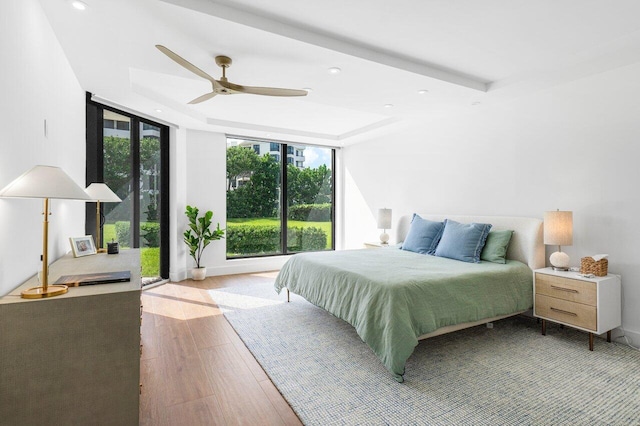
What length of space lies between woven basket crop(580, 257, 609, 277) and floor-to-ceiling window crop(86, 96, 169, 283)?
4884mm

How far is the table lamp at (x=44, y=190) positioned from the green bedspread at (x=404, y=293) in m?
1.96

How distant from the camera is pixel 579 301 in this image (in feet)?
9.30

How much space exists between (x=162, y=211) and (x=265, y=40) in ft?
11.9

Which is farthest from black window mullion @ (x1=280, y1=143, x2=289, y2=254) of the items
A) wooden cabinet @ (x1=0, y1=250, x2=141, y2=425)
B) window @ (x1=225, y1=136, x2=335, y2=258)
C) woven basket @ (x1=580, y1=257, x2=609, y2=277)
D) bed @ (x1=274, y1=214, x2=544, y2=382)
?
wooden cabinet @ (x1=0, y1=250, x2=141, y2=425)

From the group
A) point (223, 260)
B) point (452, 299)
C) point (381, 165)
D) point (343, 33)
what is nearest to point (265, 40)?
point (343, 33)

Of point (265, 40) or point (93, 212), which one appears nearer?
point (265, 40)

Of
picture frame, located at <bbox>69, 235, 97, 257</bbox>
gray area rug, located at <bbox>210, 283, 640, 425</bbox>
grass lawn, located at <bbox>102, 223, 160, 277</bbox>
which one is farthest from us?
grass lawn, located at <bbox>102, 223, 160, 277</bbox>

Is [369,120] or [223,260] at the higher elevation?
[369,120]

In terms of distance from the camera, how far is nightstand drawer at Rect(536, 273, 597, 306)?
2770 mm

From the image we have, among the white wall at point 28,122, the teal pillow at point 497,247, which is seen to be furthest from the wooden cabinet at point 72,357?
the teal pillow at point 497,247

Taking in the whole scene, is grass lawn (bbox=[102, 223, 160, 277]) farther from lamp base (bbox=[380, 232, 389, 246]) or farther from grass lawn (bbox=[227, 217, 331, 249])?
lamp base (bbox=[380, 232, 389, 246])

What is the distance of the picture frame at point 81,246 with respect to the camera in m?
2.74

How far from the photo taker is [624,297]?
298 centimetres

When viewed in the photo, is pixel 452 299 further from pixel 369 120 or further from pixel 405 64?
pixel 369 120
